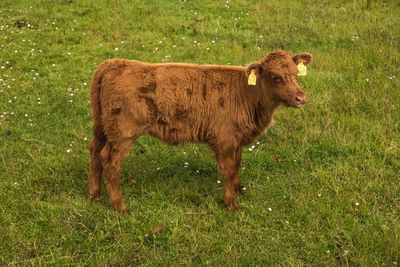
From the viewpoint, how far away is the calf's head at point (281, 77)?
4.94 m

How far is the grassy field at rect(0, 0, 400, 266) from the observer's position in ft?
15.3

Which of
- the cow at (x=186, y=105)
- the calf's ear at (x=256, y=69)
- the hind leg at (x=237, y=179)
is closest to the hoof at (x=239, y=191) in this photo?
the hind leg at (x=237, y=179)

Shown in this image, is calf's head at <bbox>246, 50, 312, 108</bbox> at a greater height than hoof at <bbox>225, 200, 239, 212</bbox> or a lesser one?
greater

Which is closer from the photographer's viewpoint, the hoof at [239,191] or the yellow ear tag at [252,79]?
the yellow ear tag at [252,79]

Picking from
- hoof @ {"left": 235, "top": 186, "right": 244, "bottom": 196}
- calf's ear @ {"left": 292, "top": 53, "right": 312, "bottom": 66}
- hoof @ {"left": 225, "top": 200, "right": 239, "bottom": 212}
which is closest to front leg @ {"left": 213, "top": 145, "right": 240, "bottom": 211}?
hoof @ {"left": 225, "top": 200, "right": 239, "bottom": 212}

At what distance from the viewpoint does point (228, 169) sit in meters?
5.28

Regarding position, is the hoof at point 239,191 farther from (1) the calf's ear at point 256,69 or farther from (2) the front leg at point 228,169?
(1) the calf's ear at point 256,69

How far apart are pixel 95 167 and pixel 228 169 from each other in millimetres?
1846

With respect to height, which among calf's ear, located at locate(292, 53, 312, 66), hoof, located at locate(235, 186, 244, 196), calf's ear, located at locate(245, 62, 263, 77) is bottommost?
hoof, located at locate(235, 186, 244, 196)

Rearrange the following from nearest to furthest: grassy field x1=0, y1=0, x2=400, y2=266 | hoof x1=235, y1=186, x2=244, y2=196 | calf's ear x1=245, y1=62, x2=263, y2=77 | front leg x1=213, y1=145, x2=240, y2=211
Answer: grassy field x1=0, y1=0, x2=400, y2=266, calf's ear x1=245, y1=62, x2=263, y2=77, front leg x1=213, y1=145, x2=240, y2=211, hoof x1=235, y1=186, x2=244, y2=196

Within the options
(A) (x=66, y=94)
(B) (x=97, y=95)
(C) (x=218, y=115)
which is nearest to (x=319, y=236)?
(C) (x=218, y=115)

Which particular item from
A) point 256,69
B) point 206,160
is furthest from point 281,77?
point 206,160

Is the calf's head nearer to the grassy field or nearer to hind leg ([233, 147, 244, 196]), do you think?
hind leg ([233, 147, 244, 196])

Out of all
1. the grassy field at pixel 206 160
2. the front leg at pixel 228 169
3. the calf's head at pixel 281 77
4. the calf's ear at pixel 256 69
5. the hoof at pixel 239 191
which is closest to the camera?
the grassy field at pixel 206 160
